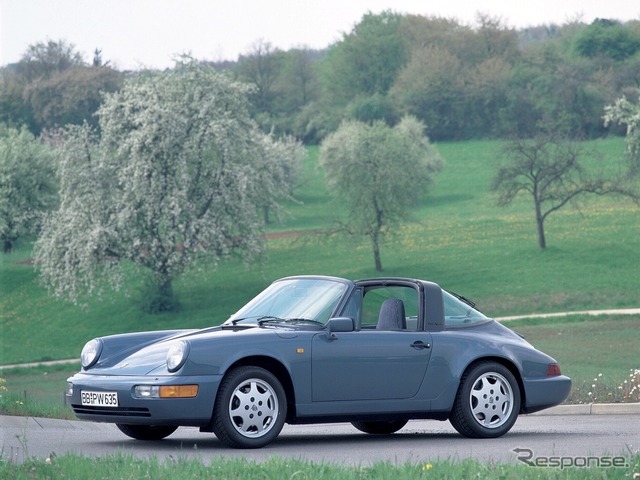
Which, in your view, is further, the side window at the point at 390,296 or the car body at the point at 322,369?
the side window at the point at 390,296

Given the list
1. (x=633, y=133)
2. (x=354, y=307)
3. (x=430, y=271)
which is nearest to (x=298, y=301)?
(x=354, y=307)

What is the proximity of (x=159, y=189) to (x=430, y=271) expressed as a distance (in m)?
15.4

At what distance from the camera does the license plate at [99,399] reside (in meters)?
9.97

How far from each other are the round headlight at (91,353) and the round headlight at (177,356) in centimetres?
120

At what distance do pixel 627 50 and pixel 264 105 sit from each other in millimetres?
33940

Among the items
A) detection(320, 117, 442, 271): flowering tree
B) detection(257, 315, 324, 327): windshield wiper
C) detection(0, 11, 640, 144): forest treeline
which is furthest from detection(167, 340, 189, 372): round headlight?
detection(0, 11, 640, 144): forest treeline

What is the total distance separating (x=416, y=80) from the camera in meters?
109

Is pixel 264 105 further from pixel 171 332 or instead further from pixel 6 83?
pixel 171 332

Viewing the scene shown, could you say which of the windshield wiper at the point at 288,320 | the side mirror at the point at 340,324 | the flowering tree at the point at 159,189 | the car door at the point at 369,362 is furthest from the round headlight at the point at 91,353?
the flowering tree at the point at 159,189

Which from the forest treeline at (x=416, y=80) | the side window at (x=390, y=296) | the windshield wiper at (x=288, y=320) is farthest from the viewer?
the forest treeline at (x=416, y=80)

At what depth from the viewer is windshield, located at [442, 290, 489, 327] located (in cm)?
1134

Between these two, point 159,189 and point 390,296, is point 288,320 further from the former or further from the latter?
point 159,189

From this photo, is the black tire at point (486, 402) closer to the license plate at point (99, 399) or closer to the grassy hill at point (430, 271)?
the license plate at point (99, 399)

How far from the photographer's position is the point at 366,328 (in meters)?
11.1
